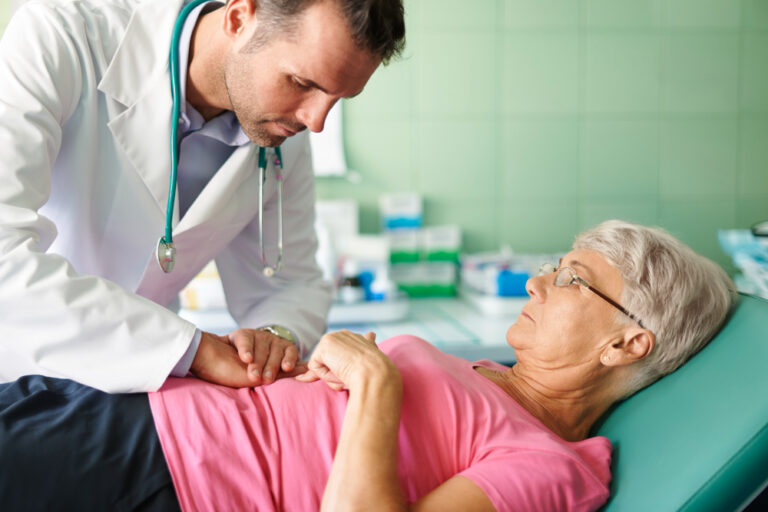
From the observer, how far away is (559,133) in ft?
Result: 10.5

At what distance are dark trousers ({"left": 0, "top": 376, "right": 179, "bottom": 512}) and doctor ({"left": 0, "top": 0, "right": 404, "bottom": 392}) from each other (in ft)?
0.18

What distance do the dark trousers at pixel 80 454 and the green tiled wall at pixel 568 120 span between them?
2.04 m

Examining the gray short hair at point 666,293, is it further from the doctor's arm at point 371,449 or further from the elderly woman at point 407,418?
the doctor's arm at point 371,449

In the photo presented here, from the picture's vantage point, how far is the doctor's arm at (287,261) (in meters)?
1.75

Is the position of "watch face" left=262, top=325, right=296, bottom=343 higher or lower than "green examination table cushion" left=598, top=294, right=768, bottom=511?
higher

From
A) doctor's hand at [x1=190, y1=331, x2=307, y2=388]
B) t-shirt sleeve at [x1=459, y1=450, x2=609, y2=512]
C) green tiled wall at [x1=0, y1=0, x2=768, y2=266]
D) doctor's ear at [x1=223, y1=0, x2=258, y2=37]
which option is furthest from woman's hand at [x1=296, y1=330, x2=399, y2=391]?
green tiled wall at [x1=0, y1=0, x2=768, y2=266]

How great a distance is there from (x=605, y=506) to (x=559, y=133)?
7.43ft

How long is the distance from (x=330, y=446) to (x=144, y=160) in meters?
0.72

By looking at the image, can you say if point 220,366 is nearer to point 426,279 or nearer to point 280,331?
point 280,331

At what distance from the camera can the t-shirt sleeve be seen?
1.11m

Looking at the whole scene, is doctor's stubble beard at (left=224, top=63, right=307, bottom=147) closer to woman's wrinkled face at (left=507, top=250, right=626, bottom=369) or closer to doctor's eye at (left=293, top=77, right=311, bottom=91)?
doctor's eye at (left=293, top=77, right=311, bottom=91)

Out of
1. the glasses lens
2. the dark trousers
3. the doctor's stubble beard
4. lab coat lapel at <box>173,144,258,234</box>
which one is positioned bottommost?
the dark trousers

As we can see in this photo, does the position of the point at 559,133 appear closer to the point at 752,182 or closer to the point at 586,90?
the point at 586,90

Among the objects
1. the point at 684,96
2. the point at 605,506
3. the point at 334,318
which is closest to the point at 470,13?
the point at 684,96
